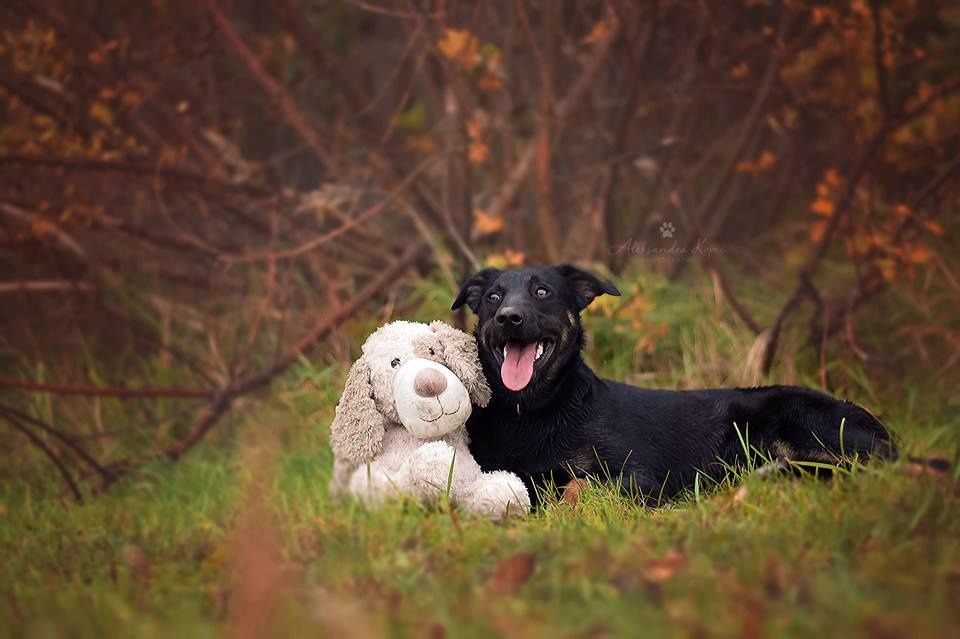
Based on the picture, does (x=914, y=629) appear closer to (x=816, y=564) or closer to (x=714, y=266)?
(x=816, y=564)

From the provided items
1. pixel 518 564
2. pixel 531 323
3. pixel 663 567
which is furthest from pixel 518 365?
pixel 663 567

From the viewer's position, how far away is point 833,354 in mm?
5840

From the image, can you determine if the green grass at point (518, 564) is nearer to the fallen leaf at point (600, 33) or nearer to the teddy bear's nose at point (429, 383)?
the teddy bear's nose at point (429, 383)

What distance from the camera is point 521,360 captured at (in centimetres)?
394

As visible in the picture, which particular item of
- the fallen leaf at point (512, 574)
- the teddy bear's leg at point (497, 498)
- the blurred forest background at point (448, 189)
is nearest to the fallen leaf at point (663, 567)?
the fallen leaf at point (512, 574)

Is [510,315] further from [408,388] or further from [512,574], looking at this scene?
[512,574]

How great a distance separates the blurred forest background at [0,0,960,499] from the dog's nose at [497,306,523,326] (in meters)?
1.96

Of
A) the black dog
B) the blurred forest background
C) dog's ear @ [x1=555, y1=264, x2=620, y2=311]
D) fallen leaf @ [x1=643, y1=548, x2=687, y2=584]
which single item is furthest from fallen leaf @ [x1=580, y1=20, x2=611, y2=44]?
fallen leaf @ [x1=643, y1=548, x2=687, y2=584]

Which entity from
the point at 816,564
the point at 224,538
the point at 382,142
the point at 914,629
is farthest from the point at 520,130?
the point at 914,629

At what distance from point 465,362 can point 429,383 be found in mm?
256

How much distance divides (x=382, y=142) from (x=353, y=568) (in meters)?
4.02

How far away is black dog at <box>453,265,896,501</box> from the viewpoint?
3.97 meters

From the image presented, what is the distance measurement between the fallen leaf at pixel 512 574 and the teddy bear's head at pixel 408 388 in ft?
3.27

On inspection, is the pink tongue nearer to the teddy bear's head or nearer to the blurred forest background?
the teddy bear's head
